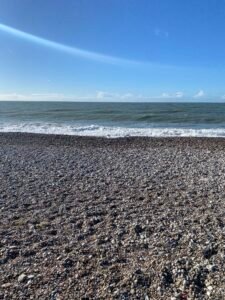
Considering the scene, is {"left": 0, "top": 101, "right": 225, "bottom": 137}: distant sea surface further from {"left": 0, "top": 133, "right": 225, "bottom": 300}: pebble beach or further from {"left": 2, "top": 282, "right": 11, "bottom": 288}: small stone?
{"left": 2, "top": 282, "right": 11, "bottom": 288}: small stone

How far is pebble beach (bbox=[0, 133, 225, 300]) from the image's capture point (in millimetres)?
4066

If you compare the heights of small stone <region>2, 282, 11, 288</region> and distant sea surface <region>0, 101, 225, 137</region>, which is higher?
distant sea surface <region>0, 101, 225, 137</region>

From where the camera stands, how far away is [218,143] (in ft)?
57.0

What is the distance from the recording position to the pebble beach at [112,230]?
4066 mm

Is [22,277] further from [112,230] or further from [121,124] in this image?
[121,124]

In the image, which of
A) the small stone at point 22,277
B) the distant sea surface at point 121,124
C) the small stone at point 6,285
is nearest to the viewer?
the small stone at point 6,285

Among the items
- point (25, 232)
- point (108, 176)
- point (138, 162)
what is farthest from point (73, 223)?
point (138, 162)

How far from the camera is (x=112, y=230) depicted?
5781 mm

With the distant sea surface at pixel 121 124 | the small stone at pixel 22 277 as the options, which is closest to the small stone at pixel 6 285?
the small stone at pixel 22 277

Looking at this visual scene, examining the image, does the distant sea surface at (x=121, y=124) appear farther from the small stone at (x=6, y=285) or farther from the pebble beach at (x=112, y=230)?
the small stone at (x=6, y=285)

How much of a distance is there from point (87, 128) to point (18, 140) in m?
8.46

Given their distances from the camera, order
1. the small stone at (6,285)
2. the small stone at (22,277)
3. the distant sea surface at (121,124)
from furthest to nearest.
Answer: the distant sea surface at (121,124) < the small stone at (22,277) < the small stone at (6,285)

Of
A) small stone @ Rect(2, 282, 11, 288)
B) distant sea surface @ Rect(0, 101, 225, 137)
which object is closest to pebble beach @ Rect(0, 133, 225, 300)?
small stone @ Rect(2, 282, 11, 288)

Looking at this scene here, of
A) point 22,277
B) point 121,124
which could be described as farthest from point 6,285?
point 121,124
